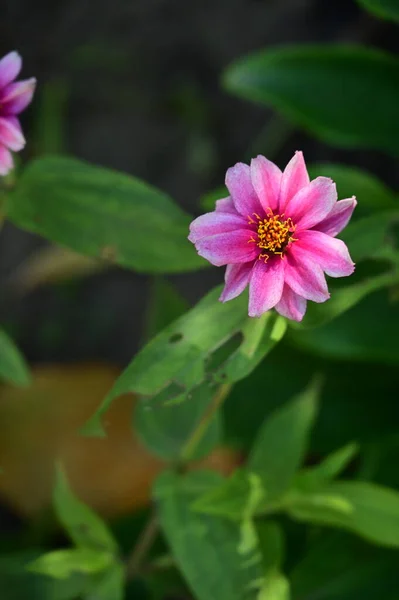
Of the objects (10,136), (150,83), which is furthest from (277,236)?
(150,83)

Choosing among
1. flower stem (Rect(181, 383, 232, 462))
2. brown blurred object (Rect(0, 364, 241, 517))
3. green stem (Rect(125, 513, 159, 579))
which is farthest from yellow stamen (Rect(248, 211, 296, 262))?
brown blurred object (Rect(0, 364, 241, 517))

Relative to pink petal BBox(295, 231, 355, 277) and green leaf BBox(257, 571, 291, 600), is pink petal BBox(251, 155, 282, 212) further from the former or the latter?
green leaf BBox(257, 571, 291, 600)

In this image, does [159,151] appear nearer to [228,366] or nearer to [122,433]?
[122,433]

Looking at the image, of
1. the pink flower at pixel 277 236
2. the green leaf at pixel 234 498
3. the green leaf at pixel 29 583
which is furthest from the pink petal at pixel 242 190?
the green leaf at pixel 29 583

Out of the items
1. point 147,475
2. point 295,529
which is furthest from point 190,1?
point 295,529

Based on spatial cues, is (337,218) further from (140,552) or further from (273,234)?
(140,552)

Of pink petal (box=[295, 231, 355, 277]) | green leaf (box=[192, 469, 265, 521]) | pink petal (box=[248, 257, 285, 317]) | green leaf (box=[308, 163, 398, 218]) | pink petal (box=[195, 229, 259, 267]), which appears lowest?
green leaf (box=[192, 469, 265, 521])
